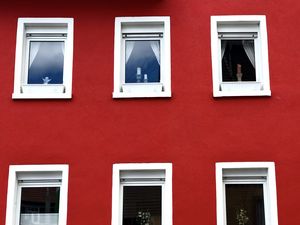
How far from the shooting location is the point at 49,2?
10.8 metres

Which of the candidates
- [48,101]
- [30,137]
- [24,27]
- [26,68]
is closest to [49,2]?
[24,27]

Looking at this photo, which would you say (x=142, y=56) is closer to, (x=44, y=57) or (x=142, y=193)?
(x=44, y=57)

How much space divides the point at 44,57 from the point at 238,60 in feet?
12.7

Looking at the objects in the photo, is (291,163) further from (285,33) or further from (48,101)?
(48,101)

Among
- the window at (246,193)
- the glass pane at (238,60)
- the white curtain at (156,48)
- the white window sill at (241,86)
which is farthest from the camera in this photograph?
the white curtain at (156,48)

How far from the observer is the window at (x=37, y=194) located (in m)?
9.77

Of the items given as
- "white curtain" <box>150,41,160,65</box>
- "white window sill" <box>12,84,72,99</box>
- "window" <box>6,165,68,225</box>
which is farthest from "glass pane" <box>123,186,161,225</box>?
"white curtain" <box>150,41,160,65</box>

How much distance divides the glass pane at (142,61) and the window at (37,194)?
2.28 meters

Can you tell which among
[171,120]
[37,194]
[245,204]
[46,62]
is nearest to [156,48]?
[171,120]

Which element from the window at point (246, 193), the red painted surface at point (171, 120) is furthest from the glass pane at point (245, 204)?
the red painted surface at point (171, 120)

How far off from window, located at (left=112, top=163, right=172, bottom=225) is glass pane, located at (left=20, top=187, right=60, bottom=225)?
115 cm

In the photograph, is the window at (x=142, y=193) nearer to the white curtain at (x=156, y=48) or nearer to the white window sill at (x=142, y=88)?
the white window sill at (x=142, y=88)

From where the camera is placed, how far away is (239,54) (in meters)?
10.7

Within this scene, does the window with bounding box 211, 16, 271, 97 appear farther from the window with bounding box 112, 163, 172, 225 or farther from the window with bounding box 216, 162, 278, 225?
the window with bounding box 112, 163, 172, 225
